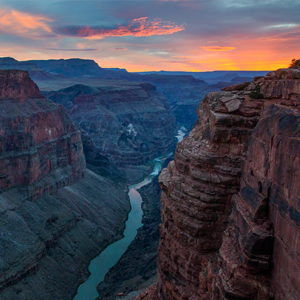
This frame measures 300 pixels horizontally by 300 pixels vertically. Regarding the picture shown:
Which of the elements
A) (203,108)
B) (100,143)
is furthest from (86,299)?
(100,143)

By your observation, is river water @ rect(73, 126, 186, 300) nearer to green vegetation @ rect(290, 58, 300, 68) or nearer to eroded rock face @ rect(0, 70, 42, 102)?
eroded rock face @ rect(0, 70, 42, 102)

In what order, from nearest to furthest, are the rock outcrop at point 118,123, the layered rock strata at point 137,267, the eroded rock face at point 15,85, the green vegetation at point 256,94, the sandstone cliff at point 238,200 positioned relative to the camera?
1. the sandstone cliff at point 238,200
2. the green vegetation at point 256,94
3. the layered rock strata at point 137,267
4. the eroded rock face at point 15,85
5. the rock outcrop at point 118,123

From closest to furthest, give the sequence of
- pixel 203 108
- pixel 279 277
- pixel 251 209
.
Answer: pixel 279 277 → pixel 251 209 → pixel 203 108

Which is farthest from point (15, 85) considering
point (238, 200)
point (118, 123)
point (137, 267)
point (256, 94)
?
point (118, 123)

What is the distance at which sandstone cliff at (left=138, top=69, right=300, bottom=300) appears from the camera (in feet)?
41.3

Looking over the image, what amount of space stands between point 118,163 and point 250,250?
101251 millimetres

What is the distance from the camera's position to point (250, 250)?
1386 cm

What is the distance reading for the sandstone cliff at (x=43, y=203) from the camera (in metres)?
46.8

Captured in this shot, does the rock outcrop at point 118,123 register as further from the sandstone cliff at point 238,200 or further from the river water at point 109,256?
the sandstone cliff at point 238,200

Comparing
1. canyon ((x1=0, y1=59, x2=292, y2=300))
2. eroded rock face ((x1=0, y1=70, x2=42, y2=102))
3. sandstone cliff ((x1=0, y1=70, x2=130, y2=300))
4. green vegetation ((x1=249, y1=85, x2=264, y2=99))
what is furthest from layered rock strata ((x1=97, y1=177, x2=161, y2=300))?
eroded rock face ((x1=0, y1=70, x2=42, y2=102))

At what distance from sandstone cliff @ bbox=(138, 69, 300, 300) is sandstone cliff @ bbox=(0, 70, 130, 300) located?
99.6 feet

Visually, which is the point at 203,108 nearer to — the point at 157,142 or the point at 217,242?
the point at 217,242

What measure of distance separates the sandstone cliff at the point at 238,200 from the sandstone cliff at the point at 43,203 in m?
30.4

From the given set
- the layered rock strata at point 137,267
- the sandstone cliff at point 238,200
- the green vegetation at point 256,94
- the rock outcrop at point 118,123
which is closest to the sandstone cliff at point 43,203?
the layered rock strata at point 137,267
